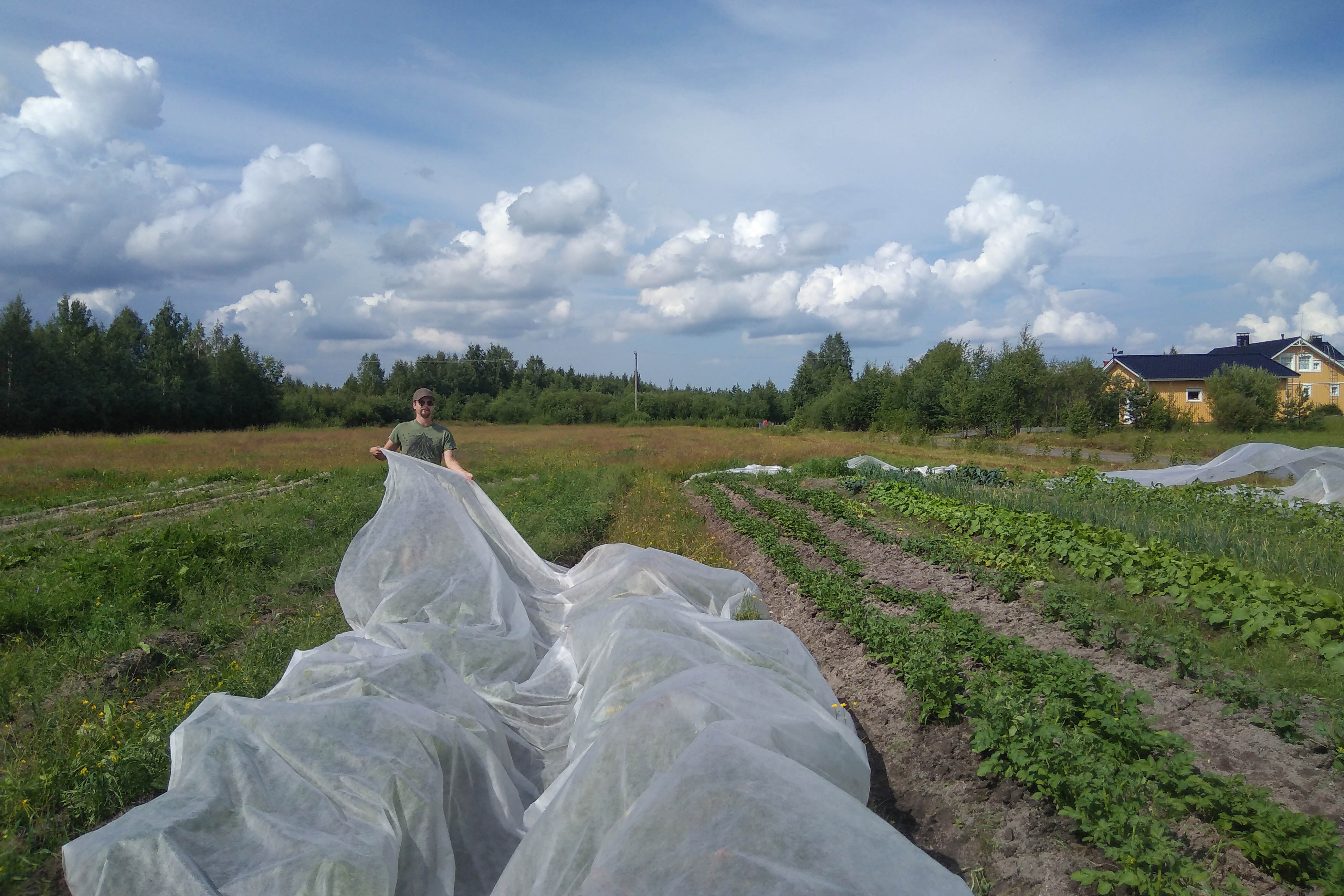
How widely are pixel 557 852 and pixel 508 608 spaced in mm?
3098

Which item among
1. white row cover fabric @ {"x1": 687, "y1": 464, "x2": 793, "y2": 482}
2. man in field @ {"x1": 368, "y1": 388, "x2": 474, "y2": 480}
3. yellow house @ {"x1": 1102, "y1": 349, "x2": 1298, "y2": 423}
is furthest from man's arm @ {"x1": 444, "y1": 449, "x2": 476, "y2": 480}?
yellow house @ {"x1": 1102, "y1": 349, "x2": 1298, "y2": 423}

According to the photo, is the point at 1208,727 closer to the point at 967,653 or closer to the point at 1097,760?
the point at 1097,760

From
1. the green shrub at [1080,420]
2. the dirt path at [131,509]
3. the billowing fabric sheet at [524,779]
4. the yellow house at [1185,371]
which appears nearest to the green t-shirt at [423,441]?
the billowing fabric sheet at [524,779]

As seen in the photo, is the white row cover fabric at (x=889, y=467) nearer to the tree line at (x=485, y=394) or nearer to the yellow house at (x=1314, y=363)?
the tree line at (x=485, y=394)

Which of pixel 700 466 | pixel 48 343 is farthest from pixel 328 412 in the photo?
pixel 700 466

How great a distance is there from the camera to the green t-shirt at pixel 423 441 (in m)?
6.48

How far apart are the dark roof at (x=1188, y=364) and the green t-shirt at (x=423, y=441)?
1789 inches

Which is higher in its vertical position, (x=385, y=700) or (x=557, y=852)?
(x=385, y=700)

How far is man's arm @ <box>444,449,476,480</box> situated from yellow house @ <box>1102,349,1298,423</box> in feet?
139

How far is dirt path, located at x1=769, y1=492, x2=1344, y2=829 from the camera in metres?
3.26

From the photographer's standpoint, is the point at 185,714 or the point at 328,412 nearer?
the point at 185,714

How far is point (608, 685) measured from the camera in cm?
361

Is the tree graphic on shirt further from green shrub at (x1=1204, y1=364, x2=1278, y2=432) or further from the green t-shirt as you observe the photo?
green shrub at (x1=1204, y1=364, x2=1278, y2=432)

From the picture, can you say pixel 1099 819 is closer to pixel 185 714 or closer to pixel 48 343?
pixel 185 714
